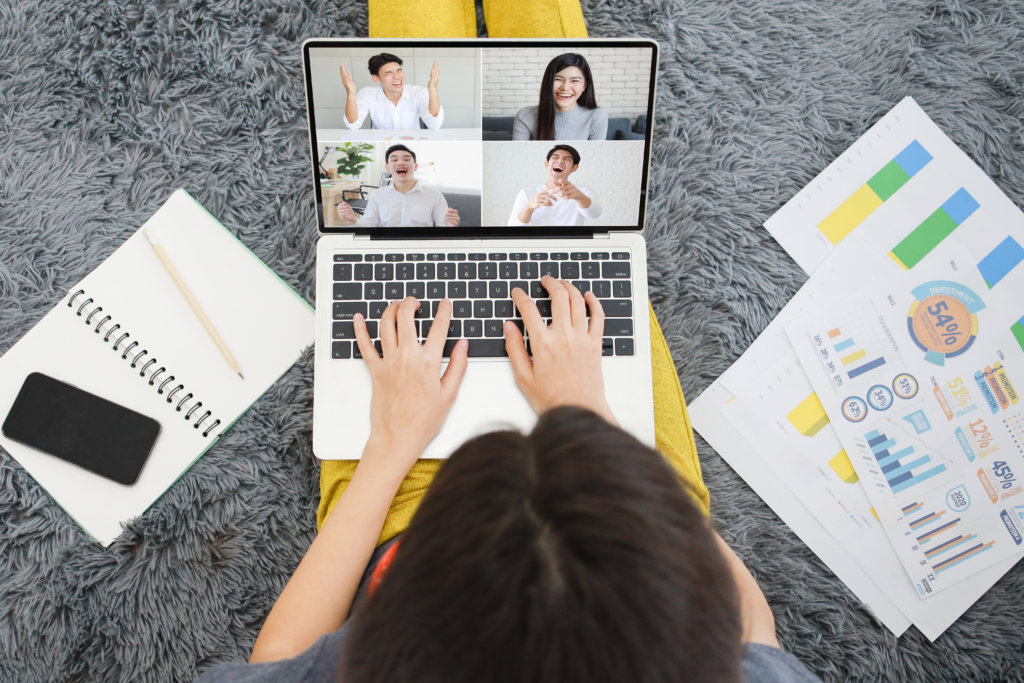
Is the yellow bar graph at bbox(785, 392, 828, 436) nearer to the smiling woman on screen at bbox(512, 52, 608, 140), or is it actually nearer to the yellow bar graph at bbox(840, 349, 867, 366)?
the yellow bar graph at bbox(840, 349, 867, 366)

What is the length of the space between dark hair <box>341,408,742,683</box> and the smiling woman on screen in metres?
0.37

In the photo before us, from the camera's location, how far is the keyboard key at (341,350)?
0.70 m

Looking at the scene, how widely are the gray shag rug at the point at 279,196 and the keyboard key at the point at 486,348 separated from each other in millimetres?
273

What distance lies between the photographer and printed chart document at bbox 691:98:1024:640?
2.81 feet

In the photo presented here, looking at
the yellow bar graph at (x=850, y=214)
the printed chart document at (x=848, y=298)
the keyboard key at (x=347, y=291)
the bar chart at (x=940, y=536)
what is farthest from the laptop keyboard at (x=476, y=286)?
the bar chart at (x=940, y=536)

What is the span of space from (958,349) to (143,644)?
1091mm

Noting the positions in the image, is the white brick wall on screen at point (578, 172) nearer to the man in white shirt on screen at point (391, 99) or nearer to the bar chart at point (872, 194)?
the man in white shirt on screen at point (391, 99)

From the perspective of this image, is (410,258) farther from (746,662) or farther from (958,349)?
(958,349)

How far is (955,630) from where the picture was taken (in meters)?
0.86

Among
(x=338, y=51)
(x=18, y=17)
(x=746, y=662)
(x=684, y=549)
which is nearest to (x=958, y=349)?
(x=746, y=662)

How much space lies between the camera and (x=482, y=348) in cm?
70

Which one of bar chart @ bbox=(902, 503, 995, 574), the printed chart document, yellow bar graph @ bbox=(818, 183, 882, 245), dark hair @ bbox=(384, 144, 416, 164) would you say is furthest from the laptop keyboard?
bar chart @ bbox=(902, 503, 995, 574)

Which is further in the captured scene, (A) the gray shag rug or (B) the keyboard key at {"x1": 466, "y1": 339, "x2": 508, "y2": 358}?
(A) the gray shag rug

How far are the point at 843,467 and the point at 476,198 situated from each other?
570 millimetres
